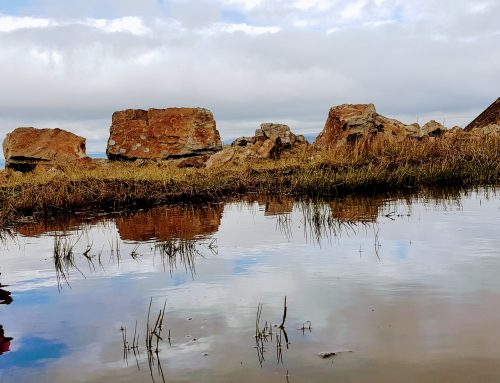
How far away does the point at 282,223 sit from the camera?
8859 millimetres

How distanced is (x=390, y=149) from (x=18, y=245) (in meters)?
11.6

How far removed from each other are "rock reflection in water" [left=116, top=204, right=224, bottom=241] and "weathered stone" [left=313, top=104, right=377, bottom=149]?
418 inches

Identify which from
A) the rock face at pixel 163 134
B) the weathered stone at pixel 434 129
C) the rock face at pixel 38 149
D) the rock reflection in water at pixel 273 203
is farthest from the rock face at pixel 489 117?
the rock reflection in water at pixel 273 203

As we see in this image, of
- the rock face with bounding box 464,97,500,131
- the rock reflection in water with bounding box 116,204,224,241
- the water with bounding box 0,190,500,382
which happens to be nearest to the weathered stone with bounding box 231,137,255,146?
the rock face with bounding box 464,97,500,131

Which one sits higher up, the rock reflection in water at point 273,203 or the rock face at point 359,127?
the rock face at point 359,127

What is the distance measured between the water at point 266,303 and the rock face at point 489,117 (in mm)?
22282

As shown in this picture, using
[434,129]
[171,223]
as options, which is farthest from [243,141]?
[171,223]

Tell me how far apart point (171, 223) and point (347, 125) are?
13.9m

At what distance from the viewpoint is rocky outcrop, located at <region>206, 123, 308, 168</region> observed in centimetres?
2064

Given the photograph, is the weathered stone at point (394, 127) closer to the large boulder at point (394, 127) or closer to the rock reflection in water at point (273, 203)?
the large boulder at point (394, 127)

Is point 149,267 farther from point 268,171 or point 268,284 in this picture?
point 268,171

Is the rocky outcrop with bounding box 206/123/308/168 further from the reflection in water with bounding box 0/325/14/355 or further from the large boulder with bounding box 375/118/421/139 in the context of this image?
the reflection in water with bounding box 0/325/14/355

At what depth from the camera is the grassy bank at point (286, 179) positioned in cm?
1209

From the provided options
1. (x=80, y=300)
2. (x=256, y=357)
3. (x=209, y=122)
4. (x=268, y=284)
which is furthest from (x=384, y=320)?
(x=209, y=122)
